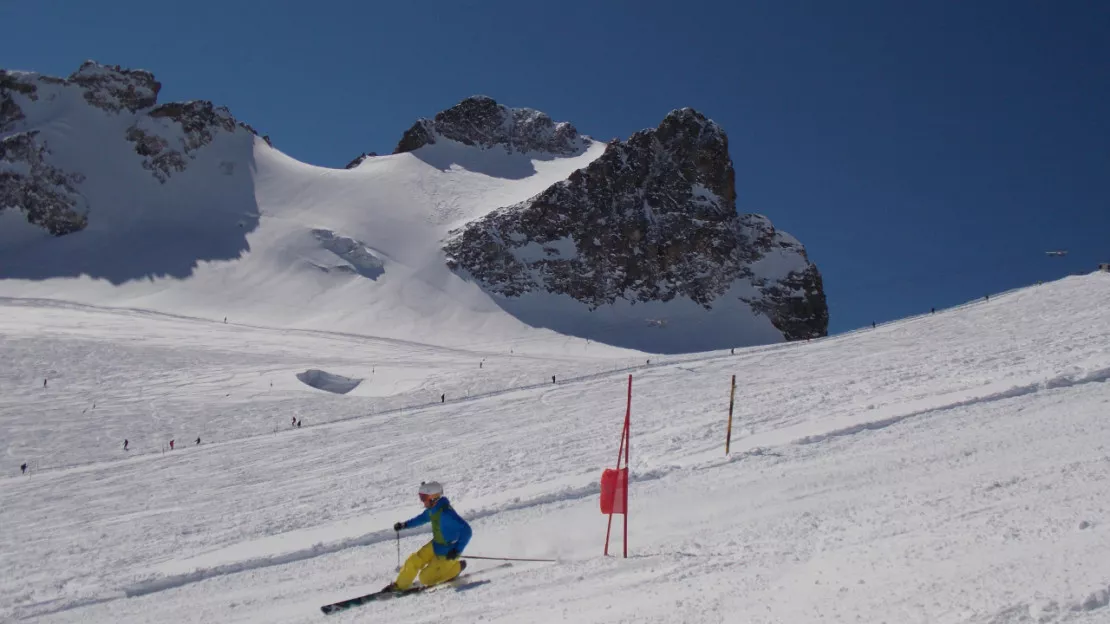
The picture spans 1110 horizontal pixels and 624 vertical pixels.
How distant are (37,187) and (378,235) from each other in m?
46.6

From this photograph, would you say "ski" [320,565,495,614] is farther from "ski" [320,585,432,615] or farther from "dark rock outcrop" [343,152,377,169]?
"dark rock outcrop" [343,152,377,169]

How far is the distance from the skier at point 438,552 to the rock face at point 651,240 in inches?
3438

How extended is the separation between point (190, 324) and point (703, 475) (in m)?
64.2

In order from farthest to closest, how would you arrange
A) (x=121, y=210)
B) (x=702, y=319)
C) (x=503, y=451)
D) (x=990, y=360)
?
(x=121, y=210), (x=702, y=319), (x=990, y=360), (x=503, y=451)

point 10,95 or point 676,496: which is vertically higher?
point 10,95

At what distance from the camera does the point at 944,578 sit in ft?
18.7

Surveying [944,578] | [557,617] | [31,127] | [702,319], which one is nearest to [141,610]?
→ [557,617]

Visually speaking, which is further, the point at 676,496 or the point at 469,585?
the point at 676,496

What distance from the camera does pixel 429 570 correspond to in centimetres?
850

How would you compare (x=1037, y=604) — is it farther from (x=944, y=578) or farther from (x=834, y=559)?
(x=834, y=559)

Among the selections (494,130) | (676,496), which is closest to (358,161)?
(494,130)

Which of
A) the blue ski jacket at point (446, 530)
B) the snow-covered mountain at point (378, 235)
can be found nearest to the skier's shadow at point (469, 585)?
the blue ski jacket at point (446, 530)

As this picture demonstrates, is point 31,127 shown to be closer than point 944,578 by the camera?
No

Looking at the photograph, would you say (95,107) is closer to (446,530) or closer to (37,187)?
(37,187)
